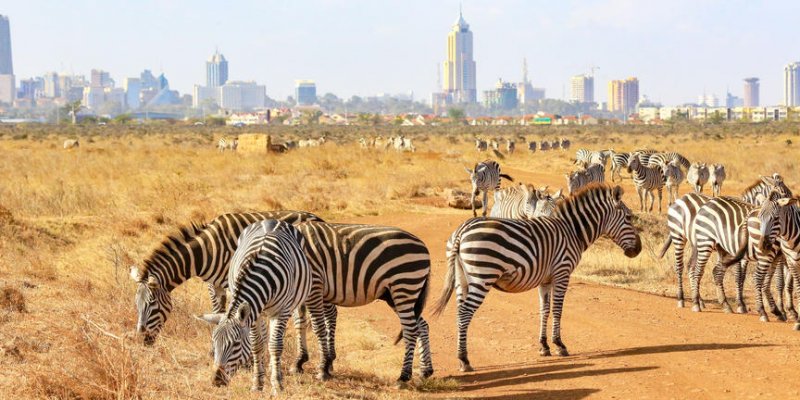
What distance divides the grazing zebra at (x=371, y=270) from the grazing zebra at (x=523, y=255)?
2.25ft

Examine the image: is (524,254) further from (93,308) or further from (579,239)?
(93,308)

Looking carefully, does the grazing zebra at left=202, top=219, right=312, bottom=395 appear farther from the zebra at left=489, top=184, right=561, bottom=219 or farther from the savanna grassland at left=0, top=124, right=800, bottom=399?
the zebra at left=489, top=184, right=561, bottom=219

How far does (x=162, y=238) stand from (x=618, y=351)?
6.89 meters

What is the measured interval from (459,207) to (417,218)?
9.95ft

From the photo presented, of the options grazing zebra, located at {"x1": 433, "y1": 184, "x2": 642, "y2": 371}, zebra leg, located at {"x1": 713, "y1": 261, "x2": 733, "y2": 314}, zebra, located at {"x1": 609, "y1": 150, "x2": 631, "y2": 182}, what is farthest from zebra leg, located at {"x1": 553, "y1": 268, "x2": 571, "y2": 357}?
zebra, located at {"x1": 609, "y1": 150, "x2": 631, "y2": 182}

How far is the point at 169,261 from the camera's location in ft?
32.0

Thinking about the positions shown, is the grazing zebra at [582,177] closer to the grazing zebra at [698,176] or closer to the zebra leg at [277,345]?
the grazing zebra at [698,176]

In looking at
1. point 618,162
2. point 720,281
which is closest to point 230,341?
point 720,281

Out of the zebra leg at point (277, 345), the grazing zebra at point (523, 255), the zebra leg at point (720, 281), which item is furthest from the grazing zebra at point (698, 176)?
the zebra leg at point (277, 345)

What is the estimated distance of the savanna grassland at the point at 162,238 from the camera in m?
8.75

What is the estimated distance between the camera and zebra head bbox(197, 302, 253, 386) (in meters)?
7.52

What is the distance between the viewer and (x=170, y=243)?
9.85 meters

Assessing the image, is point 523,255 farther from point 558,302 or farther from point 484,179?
point 484,179

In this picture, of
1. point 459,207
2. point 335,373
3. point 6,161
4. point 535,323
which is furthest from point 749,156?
A: point 335,373
